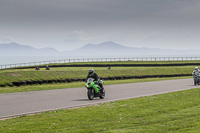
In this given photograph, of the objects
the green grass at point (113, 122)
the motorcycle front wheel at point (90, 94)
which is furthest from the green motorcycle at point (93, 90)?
the green grass at point (113, 122)

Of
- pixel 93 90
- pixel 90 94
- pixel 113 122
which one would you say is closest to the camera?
pixel 113 122

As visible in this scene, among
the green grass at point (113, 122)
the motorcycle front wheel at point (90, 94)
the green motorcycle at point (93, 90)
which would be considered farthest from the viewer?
the motorcycle front wheel at point (90, 94)

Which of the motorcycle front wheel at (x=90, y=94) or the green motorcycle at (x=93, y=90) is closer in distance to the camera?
the green motorcycle at (x=93, y=90)

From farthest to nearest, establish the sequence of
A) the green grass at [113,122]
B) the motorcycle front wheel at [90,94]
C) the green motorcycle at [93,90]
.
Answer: the motorcycle front wheel at [90,94]
the green motorcycle at [93,90]
the green grass at [113,122]

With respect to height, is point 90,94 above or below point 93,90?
below

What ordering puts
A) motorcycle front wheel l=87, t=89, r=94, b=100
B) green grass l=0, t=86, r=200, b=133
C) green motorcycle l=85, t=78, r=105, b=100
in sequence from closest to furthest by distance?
1. green grass l=0, t=86, r=200, b=133
2. green motorcycle l=85, t=78, r=105, b=100
3. motorcycle front wheel l=87, t=89, r=94, b=100

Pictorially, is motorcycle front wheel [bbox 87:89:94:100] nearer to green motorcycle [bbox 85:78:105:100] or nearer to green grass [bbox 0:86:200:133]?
green motorcycle [bbox 85:78:105:100]

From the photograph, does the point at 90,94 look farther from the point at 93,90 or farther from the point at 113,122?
the point at 113,122

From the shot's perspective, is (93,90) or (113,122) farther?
(93,90)

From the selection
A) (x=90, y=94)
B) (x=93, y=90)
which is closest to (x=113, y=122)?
(x=90, y=94)

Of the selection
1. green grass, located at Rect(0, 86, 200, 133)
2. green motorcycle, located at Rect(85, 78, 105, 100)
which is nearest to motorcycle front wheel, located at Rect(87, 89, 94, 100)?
green motorcycle, located at Rect(85, 78, 105, 100)

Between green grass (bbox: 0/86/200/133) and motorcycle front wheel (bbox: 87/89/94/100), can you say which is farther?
motorcycle front wheel (bbox: 87/89/94/100)

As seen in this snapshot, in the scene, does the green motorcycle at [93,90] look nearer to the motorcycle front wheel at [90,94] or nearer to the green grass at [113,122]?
the motorcycle front wheel at [90,94]

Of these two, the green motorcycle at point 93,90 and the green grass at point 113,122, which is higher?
the green motorcycle at point 93,90
